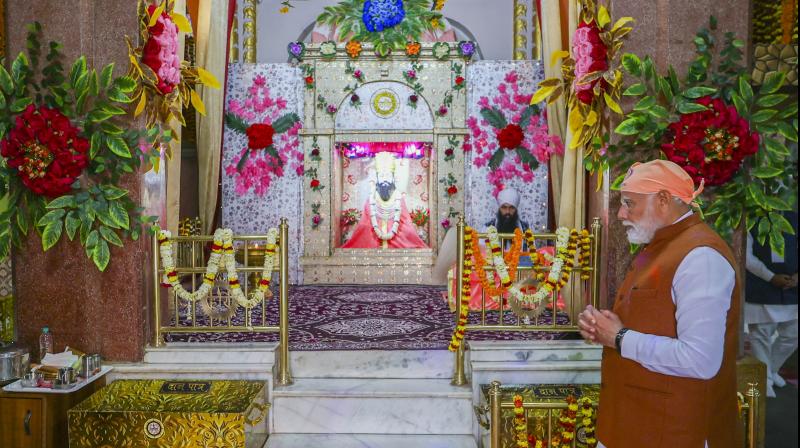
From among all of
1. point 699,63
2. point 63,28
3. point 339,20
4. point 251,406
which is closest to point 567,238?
point 699,63

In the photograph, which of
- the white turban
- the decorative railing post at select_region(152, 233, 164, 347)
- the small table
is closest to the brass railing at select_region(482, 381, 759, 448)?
the decorative railing post at select_region(152, 233, 164, 347)

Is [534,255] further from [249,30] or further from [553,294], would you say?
[249,30]

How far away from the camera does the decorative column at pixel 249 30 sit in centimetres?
968

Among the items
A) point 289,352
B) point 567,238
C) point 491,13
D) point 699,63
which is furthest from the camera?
point 491,13

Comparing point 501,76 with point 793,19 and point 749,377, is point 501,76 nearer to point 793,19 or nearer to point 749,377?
point 793,19

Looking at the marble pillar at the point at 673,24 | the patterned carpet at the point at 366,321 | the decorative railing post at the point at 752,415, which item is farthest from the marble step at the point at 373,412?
the marble pillar at the point at 673,24

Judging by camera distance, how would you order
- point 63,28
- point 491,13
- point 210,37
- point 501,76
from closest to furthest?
point 63,28 < point 210,37 < point 501,76 < point 491,13

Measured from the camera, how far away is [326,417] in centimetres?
464

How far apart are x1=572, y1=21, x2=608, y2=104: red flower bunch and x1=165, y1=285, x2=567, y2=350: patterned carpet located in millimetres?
1980

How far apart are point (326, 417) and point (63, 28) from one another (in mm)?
3297

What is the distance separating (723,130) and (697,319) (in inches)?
71.6

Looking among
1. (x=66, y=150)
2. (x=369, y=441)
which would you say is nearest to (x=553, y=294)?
(x=369, y=441)

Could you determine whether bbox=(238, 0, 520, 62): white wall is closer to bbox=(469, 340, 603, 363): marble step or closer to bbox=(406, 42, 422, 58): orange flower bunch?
bbox=(406, 42, 422, 58): orange flower bunch

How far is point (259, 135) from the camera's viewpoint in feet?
29.3
